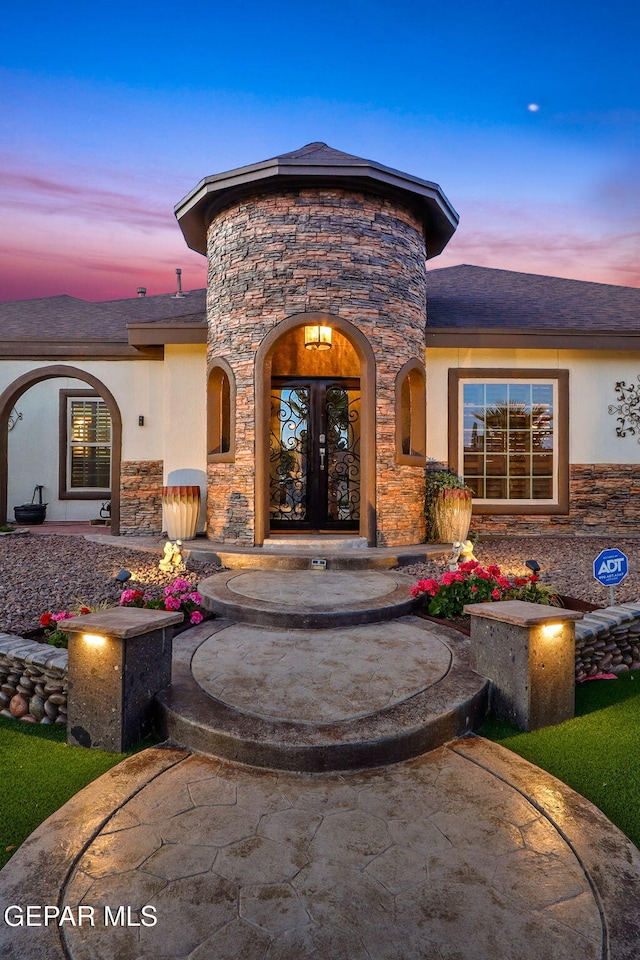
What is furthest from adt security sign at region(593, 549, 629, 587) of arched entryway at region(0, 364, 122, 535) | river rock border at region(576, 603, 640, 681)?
arched entryway at region(0, 364, 122, 535)

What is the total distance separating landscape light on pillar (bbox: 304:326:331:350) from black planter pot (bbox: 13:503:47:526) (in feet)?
20.7

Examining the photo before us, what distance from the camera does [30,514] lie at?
10.1 meters

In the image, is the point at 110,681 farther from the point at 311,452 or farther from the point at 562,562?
the point at 562,562

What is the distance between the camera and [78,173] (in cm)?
1054

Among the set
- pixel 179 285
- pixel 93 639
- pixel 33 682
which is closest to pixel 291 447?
pixel 33 682

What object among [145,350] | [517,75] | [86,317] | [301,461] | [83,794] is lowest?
[83,794]

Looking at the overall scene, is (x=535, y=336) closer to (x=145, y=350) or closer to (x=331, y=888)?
(x=145, y=350)

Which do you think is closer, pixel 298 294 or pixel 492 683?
pixel 492 683

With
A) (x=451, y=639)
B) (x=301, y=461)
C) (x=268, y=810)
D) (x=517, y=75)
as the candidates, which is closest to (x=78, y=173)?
(x=301, y=461)

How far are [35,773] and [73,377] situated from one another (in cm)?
799

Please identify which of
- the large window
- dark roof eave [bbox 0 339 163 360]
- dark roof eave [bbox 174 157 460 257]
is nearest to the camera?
dark roof eave [bbox 174 157 460 257]

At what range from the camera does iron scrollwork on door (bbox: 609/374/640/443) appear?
29.1 ft

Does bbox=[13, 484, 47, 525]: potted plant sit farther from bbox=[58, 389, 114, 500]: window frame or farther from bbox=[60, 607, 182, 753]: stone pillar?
bbox=[60, 607, 182, 753]: stone pillar

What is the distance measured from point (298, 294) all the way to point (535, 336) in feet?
13.4
